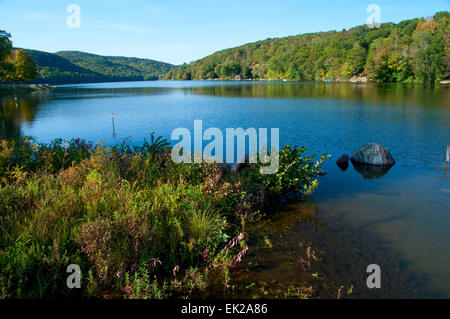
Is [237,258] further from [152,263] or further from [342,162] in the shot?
[342,162]

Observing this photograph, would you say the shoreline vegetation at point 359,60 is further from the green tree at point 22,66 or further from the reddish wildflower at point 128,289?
the reddish wildflower at point 128,289

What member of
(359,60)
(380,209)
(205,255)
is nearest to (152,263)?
(205,255)

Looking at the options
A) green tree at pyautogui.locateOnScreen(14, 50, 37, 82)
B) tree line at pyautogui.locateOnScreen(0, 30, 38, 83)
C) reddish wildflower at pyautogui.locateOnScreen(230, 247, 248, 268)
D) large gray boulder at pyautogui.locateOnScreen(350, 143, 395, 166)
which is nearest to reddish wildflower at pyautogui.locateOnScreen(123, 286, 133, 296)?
reddish wildflower at pyautogui.locateOnScreen(230, 247, 248, 268)

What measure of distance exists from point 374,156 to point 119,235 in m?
12.2

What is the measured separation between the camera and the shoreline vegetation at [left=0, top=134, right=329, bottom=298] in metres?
4.88

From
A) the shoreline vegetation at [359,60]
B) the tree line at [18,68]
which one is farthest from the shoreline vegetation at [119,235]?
the tree line at [18,68]

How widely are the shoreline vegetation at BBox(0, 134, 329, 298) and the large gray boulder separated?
293 inches

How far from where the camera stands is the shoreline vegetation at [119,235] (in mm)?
4879

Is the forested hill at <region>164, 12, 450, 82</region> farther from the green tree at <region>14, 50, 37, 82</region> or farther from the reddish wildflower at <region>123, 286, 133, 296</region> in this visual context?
the green tree at <region>14, 50, 37, 82</region>

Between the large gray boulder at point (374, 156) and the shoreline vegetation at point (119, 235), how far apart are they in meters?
7.45

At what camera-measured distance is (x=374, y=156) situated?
13625 mm

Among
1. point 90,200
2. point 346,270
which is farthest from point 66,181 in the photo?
point 346,270

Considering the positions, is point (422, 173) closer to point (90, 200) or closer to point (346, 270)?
point (346, 270)
